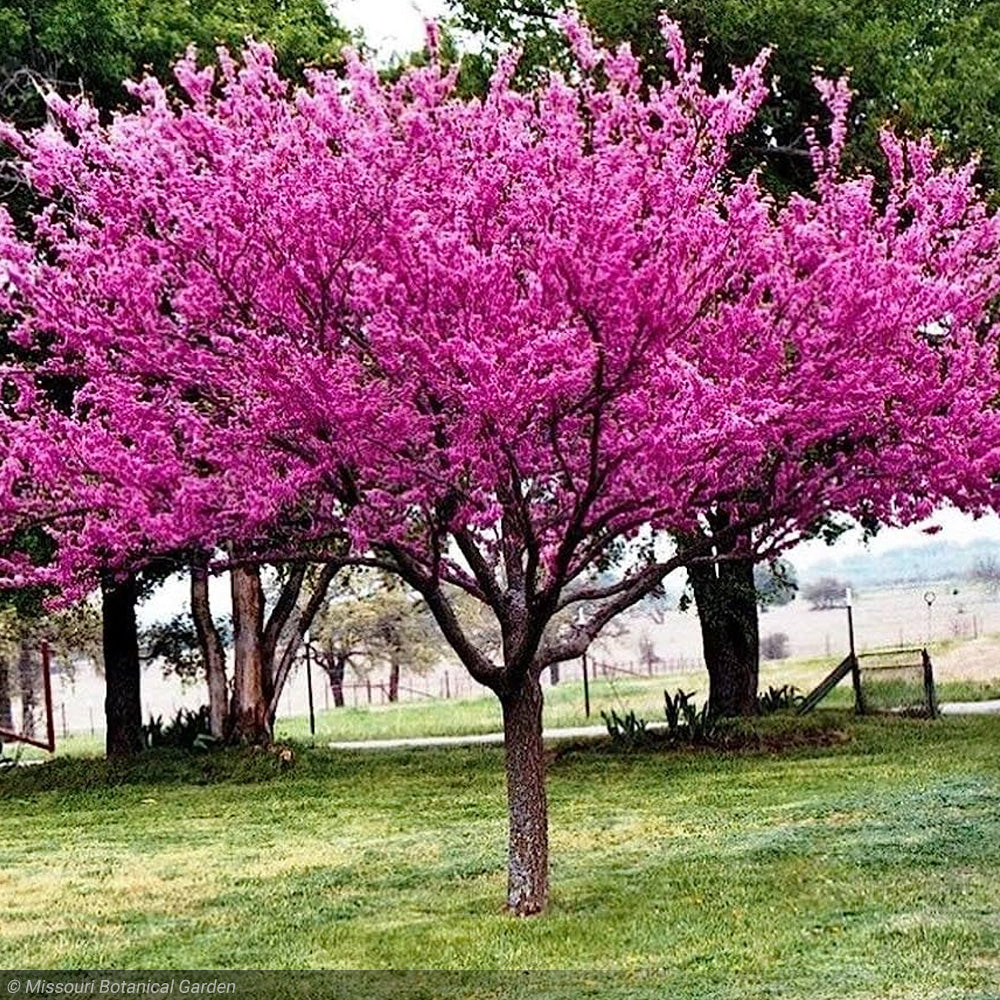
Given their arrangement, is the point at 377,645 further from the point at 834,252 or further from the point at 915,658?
the point at 834,252

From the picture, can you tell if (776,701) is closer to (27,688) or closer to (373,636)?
(373,636)

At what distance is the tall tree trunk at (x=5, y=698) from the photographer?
30.6m

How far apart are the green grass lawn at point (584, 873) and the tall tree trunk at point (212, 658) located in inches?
87.3

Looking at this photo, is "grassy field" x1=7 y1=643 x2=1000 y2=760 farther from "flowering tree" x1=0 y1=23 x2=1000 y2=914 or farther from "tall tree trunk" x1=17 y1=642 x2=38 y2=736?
"flowering tree" x1=0 y1=23 x2=1000 y2=914

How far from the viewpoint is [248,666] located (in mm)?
18250

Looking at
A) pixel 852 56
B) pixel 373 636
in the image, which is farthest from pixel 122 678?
pixel 373 636

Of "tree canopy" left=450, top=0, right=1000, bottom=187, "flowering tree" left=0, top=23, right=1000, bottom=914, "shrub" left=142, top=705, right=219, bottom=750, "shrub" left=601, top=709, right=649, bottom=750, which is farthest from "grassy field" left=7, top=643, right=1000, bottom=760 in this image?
"flowering tree" left=0, top=23, right=1000, bottom=914

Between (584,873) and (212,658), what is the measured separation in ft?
34.8

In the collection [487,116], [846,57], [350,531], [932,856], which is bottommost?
[932,856]


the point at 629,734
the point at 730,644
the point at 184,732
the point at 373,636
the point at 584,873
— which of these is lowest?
the point at 584,873

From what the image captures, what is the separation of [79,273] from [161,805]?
899cm

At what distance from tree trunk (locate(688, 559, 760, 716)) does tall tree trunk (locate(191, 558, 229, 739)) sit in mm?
5774

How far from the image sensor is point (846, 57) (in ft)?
48.6

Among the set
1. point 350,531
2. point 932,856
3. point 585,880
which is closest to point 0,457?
point 350,531
